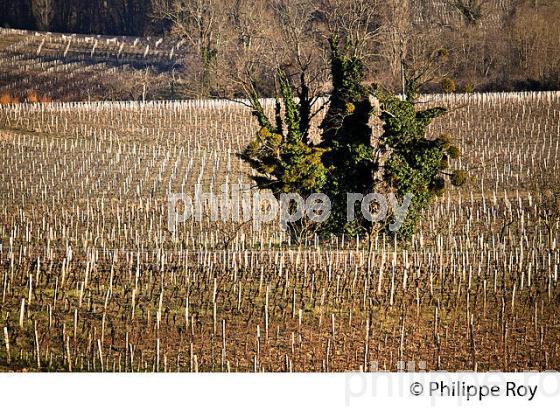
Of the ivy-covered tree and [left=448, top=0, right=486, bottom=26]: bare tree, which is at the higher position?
[left=448, top=0, right=486, bottom=26]: bare tree

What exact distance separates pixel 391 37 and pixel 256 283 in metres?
26.2

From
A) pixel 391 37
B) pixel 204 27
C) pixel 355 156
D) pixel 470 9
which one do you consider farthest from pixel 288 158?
pixel 470 9

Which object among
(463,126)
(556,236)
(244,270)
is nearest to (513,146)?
(463,126)

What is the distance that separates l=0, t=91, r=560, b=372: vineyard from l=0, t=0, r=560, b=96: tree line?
46.9 ft

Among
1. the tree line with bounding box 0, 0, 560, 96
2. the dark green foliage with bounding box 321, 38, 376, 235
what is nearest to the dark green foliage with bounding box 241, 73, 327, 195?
the dark green foliage with bounding box 321, 38, 376, 235

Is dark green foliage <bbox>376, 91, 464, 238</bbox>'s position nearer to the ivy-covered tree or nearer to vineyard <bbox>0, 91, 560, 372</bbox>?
the ivy-covered tree

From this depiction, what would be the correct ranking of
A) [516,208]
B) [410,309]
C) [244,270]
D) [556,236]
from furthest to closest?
[516,208], [556,236], [244,270], [410,309]

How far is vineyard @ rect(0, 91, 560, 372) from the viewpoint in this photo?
52.7 ft

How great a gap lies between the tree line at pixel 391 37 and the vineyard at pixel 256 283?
1429cm

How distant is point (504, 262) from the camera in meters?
19.9

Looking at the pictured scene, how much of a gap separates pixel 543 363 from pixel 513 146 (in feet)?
58.4

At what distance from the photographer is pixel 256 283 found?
19016 millimetres

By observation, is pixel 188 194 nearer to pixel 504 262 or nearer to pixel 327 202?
pixel 327 202

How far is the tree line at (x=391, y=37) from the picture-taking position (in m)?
43.5
